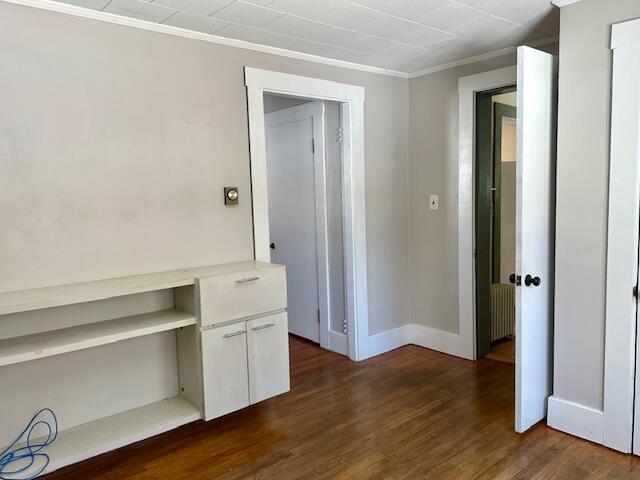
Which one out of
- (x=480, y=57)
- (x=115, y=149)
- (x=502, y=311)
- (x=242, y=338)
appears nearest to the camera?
(x=115, y=149)

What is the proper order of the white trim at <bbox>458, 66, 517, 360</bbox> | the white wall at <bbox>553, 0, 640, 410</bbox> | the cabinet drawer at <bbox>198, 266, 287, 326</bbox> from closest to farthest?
1. the white wall at <bbox>553, 0, 640, 410</bbox>
2. the cabinet drawer at <bbox>198, 266, 287, 326</bbox>
3. the white trim at <bbox>458, 66, 517, 360</bbox>

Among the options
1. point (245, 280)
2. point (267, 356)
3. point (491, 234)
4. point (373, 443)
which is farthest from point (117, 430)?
point (491, 234)

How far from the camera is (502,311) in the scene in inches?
163

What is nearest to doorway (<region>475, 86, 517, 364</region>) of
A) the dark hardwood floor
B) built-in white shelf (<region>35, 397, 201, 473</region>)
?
the dark hardwood floor

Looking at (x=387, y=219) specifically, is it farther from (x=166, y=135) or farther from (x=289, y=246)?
(x=166, y=135)

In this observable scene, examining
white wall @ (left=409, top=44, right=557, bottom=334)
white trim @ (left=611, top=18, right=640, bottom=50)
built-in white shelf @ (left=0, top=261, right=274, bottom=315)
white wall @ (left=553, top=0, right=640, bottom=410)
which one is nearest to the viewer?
built-in white shelf @ (left=0, top=261, right=274, bottom=315)

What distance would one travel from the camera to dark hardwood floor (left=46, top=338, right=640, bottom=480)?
2340 millimetres

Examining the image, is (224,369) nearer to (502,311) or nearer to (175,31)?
(175,31)

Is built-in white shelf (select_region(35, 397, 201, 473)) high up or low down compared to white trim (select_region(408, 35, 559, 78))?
down

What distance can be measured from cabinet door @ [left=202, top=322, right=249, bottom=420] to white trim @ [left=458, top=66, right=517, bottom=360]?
1.89 meters

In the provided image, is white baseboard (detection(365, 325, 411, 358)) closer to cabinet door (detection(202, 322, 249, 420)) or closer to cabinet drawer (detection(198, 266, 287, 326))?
cabinet drawer (detection(198, 266, 287, 326))

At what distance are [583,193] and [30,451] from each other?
304 cm

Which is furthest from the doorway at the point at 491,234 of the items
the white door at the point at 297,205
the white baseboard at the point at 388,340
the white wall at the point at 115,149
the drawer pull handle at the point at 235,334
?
the drawer pull handle at the point at 235,334

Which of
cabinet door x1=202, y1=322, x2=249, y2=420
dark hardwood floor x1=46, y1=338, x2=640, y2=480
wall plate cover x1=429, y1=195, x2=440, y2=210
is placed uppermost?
wall plate cover x1=429, y1=195, x2=440, y2=210
